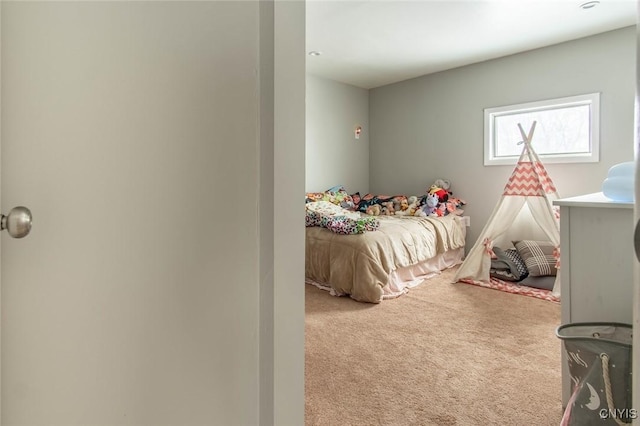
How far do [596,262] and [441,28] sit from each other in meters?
2.64

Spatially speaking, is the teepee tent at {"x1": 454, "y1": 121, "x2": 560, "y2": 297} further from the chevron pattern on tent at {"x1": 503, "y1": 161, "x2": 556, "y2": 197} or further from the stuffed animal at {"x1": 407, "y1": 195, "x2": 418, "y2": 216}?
the stuffed animal at {"x1": 407, "y1": 195, "x2": 418, "y2": 216}

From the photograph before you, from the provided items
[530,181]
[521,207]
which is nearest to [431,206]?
[521,207]

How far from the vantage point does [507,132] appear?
4.04 metres

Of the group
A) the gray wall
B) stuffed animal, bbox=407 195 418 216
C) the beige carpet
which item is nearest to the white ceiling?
the gray wall

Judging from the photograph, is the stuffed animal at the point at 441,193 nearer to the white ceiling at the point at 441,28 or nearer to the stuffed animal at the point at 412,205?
the stuffed animal at the point at 412,205

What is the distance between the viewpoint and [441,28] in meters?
3.18

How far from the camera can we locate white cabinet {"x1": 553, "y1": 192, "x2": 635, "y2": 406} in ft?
4.15

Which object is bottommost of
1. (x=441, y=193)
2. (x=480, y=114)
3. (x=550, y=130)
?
(x=441, y=193)

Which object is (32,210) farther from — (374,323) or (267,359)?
(374,323)

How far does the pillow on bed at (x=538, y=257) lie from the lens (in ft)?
10.8

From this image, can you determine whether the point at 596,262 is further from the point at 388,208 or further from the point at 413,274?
the point at 388,208

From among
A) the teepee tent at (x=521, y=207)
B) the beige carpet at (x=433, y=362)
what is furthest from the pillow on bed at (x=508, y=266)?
the beige carpet at (x=433, y=362)

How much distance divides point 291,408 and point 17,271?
624 millimetres

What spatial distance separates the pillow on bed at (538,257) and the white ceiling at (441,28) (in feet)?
6.76
